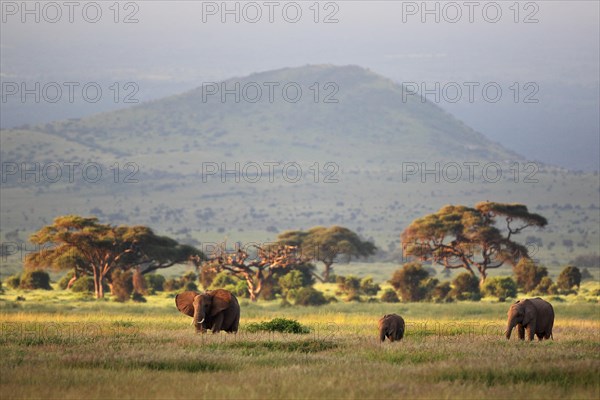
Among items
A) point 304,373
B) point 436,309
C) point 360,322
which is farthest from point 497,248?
point 304,373

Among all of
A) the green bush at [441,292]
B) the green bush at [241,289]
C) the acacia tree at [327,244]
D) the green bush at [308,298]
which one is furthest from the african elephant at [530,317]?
the acacia tree at [327,244]

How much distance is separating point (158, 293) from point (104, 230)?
5.23 m

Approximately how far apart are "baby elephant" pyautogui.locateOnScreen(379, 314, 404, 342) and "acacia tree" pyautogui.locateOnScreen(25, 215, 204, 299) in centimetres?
3593

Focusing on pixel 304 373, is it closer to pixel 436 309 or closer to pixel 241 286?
pixel 436 309

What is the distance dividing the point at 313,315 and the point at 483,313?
7532 mm

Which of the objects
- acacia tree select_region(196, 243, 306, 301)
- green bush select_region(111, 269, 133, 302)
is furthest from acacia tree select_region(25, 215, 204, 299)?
acacia tree select_region(196, 243, 306, 301)

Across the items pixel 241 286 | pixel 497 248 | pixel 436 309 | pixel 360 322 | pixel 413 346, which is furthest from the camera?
pixel 497 248

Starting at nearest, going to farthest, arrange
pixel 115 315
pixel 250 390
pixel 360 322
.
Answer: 1. pixel 250 390
2. pixel 360 322
3. pixel 115 315

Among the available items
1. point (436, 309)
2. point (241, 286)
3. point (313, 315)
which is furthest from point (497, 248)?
point (313, 315)

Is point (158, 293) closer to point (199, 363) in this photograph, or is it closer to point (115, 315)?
point (115, 315)

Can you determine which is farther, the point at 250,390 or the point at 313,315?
the point at 313,315

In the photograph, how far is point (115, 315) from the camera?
4116 cm

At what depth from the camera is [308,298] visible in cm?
5647

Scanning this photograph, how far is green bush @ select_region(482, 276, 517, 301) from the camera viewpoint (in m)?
61.3
